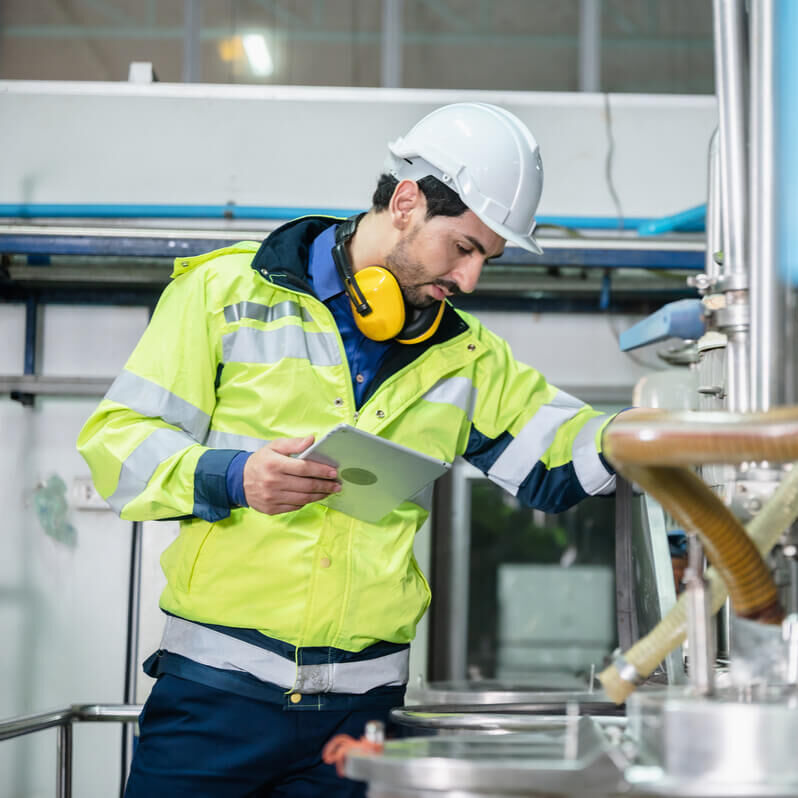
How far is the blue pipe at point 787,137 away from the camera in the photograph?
1.12 metres

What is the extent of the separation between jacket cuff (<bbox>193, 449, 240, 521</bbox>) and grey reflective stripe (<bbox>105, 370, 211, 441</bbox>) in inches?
5.4

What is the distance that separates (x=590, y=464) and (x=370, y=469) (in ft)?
1.41

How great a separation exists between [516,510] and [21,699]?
1.83 metres

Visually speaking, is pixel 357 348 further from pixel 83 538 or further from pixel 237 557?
pixel 83 538

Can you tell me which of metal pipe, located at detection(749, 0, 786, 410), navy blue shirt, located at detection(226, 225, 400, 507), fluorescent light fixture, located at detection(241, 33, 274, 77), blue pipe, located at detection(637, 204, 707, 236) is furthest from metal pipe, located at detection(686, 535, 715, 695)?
fluorescent light fixture, located at detection(241, 33, 274, 77)

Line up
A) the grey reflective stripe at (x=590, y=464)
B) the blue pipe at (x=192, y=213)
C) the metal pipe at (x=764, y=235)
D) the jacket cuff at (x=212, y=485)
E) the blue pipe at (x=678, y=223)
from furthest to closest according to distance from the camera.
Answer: the blue pipe at (x=192, y=213) → the blue pipe at (x=678, y=223) → the grey reflective stripe at (x=590, y=464) → the jacket cuff at (x=212, y=485) → the metal pipe at (x=764, y=235)

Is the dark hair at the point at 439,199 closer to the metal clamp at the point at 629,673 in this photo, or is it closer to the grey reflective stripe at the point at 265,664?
the grey reflective stripe at the point at 265,664

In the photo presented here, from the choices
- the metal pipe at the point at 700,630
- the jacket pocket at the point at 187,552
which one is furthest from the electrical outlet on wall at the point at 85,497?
the metal pipe at the point at 700,630

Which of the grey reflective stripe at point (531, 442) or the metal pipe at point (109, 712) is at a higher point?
the grey reflective stripe at point (531, 442)

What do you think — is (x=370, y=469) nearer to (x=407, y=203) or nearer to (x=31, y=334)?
(x=407, y=203)

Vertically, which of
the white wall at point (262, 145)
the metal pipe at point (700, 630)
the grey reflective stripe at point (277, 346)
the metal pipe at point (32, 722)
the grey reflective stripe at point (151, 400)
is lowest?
the metal pipe at point (32, 722)

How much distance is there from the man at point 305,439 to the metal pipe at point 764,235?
560 mm

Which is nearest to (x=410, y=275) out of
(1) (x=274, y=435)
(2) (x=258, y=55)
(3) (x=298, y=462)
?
(1) (x=274, y=435)

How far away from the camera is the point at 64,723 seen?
76.5 inches
